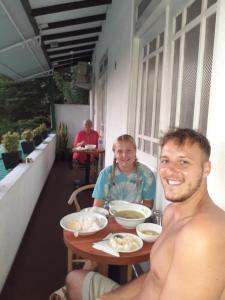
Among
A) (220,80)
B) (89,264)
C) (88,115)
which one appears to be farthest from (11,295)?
(88,115)

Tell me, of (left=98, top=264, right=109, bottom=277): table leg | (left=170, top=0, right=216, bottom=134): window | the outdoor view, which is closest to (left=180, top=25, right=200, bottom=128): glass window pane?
(left=170, top=0, right=216, bottom=134): window

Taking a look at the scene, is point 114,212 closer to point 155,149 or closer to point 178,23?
point 155,149

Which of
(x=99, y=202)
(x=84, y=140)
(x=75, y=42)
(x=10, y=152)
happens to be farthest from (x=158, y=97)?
(x=75, y=42)

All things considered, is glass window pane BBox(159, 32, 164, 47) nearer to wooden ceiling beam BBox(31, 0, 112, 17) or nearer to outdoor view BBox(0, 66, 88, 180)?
wooden ceiling beam BBox(31, 0, 112, 17)

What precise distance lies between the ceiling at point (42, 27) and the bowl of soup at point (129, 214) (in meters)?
2.05

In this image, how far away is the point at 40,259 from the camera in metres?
2.58

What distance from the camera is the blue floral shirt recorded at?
213cm

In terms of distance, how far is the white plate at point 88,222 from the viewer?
153cm

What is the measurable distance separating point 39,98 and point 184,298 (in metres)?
11.4

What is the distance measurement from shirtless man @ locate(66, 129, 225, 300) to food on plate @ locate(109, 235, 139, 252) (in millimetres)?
159

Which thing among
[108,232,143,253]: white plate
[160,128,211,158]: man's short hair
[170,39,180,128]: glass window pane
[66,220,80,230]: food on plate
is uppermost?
[170,39,180,128]: glass window pane

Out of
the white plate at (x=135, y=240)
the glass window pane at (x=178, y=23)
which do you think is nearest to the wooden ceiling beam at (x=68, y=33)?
the glass window pane at (x=178, y=23)

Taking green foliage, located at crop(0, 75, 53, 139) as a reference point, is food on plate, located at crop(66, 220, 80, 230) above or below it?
below

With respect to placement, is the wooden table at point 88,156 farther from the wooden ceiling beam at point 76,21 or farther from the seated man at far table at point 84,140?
the wooden ceiling beam at point 76,21
